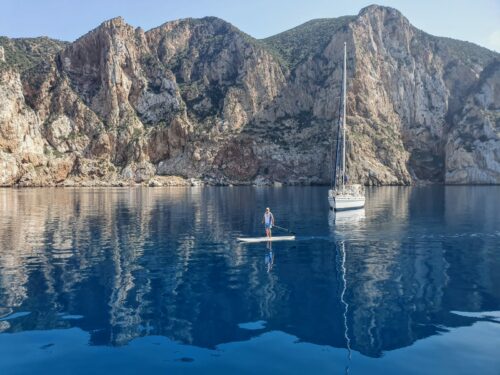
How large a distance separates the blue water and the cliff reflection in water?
3.8 inches

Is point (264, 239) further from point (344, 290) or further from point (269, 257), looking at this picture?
point (344, 290)

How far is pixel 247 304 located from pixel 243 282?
4.06 m

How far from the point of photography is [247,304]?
69.9 feet

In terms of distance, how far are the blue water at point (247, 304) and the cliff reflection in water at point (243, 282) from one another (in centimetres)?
10

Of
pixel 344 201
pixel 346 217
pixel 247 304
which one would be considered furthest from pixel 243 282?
pixel 344 201

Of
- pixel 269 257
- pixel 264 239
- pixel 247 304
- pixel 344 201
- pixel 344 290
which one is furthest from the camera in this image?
pixel 344 201

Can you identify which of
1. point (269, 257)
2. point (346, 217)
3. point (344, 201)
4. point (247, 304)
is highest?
point (344, 201)

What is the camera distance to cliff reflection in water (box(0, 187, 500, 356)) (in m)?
18.5

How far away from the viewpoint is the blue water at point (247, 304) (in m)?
15.5

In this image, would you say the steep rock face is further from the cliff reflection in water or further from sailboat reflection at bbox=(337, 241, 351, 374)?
sailboat reflection at bbox=(337, 241, 351, 374)

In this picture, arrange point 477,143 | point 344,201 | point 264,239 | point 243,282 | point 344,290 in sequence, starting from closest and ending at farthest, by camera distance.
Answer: point 344,290
point 243,282
point 264,239
point 344,201
point 477,143

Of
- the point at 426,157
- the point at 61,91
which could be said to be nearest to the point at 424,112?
the point at 426,157

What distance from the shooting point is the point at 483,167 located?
6826 inches

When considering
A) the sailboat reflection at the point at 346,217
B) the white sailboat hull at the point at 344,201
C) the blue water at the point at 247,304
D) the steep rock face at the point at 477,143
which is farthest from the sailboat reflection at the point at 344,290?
the steep rock face at the point at 477,143
